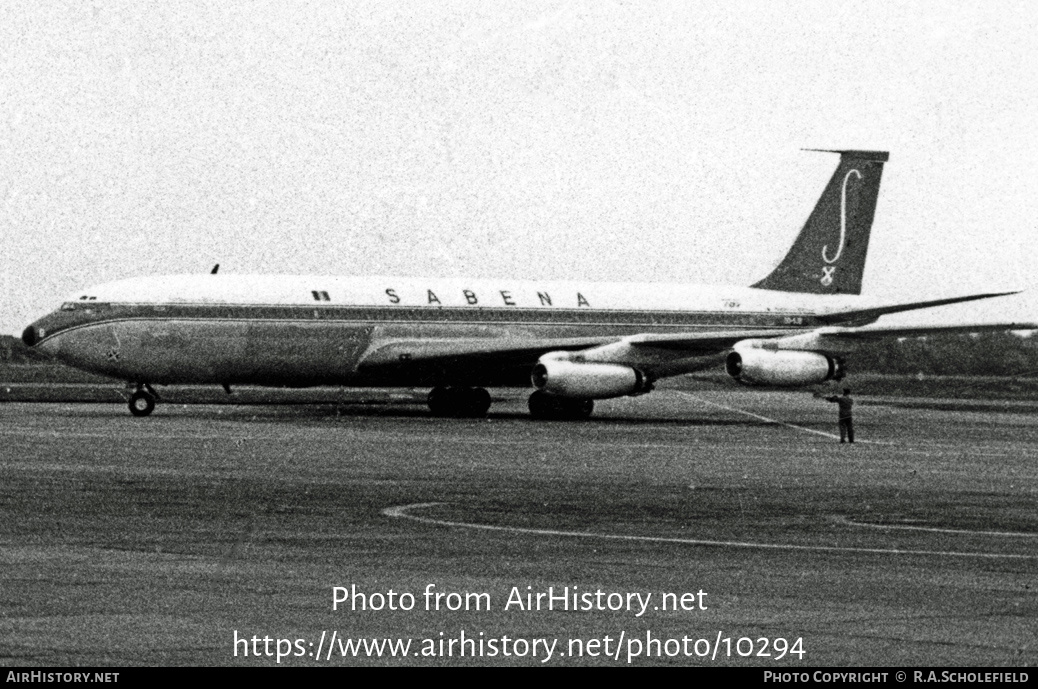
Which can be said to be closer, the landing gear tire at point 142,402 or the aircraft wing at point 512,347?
the landing gear tire at point 142,402

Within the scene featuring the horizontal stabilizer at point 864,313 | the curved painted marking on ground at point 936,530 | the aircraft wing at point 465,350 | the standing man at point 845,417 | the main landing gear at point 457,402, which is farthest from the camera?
the horizontal stabilizer at point 864,313

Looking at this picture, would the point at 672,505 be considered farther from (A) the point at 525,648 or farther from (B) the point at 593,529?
(A) the point at 525,648

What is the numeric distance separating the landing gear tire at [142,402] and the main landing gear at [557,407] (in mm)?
11257

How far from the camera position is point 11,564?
16.3 meters

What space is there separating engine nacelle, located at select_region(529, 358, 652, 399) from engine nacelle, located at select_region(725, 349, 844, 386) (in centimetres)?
292

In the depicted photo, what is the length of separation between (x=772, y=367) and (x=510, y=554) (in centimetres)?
3358

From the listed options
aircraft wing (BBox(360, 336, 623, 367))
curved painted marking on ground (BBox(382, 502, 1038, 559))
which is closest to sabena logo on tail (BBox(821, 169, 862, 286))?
aircraft wing (BBox(360, 336, 623, 367))

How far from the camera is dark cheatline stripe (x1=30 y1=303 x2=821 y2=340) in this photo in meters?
49.8

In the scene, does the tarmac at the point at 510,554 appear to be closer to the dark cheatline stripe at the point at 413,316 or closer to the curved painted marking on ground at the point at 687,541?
the curved painted marking on ground at the point at 687,541

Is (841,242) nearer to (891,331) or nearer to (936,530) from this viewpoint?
(891,331)

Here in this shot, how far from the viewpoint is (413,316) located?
53000 millimetres

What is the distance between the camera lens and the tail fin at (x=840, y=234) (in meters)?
60.0

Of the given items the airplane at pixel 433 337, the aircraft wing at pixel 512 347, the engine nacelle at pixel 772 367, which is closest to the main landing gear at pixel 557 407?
the airplane at pixel 433 337

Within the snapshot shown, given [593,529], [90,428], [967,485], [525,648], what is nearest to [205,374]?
[90,428]
